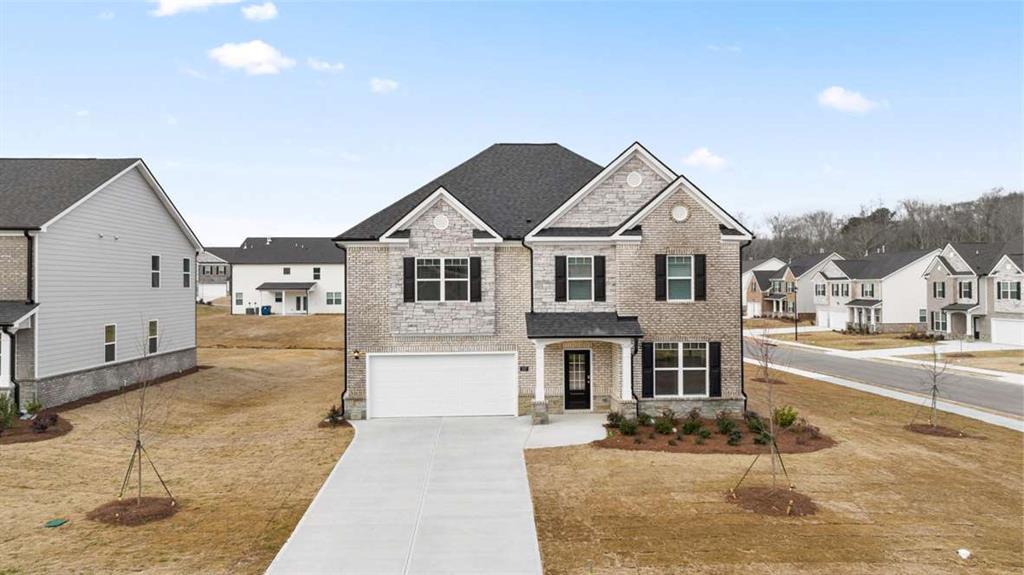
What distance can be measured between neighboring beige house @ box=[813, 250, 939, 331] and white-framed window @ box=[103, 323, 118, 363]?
5866 cm

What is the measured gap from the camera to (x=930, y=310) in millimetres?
52688

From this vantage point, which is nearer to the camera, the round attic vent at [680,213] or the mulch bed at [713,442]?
the mulch bed at [713,442]

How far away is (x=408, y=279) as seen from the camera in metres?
19.6

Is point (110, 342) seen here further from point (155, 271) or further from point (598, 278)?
point (598, 278)

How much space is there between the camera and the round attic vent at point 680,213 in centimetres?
1942

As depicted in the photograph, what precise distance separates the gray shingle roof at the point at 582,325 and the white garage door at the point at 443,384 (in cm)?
156

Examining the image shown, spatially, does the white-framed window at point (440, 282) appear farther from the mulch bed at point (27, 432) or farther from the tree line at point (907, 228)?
the tree line at point (907, 228)

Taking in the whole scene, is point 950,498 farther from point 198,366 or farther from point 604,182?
point 198,366

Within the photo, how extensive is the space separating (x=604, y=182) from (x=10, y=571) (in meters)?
17.6

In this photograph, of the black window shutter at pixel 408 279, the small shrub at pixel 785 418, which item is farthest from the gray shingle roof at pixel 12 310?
the small shrub at pixel 785 418

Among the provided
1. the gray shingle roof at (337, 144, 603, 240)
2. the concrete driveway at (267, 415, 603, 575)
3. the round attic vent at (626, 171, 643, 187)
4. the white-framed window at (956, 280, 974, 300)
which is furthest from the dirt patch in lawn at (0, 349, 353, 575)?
the white-framed window at (956, 280, 974, 300)

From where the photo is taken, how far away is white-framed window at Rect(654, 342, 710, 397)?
19375 millimetres

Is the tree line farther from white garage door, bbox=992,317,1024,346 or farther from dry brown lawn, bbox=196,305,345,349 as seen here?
dry brown lawn, bbox=196,305,345,349

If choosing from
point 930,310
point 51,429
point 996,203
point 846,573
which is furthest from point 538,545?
point 996,203
